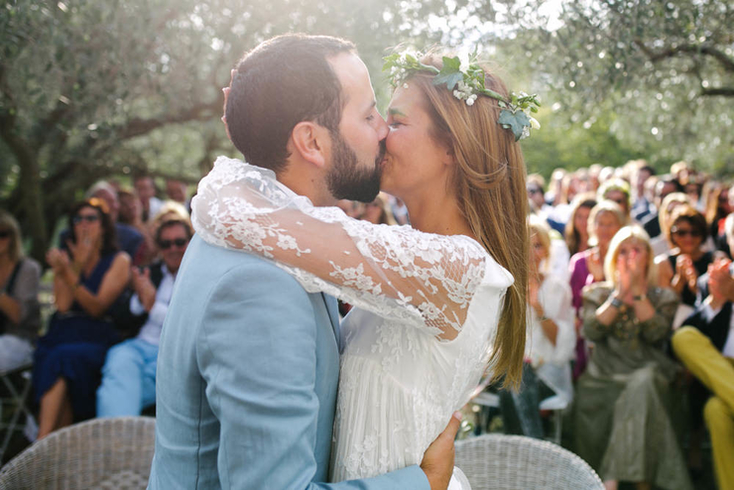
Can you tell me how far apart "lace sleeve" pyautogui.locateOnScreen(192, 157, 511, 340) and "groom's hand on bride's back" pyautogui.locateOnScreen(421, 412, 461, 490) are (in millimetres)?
410

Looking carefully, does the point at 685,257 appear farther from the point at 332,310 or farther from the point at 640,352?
the point at 332,310

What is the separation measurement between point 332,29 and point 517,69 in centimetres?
146

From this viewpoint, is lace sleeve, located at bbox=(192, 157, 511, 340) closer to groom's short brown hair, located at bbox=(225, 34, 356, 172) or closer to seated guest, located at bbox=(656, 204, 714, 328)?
groom's short brown hair, located at bbox=(225, 34, 356, 172)

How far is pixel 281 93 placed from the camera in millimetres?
1660

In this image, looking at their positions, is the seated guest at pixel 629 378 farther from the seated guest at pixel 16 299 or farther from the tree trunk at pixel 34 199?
the tree trunk at pixel 34 199

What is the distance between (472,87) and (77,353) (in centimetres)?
387

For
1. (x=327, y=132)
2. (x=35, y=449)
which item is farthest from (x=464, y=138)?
(x=35, y=449)

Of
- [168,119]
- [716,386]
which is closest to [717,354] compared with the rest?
[716,386]

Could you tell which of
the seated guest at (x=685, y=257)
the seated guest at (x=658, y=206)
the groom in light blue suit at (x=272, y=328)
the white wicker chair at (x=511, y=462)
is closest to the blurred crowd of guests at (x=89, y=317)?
the white wicker chair at (x=511, y=462)

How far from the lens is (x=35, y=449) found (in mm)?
2854

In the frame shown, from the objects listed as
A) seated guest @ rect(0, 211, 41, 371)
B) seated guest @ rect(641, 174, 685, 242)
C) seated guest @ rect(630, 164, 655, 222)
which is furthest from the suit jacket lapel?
seated guest @ rect(630, 164, 655, 222)

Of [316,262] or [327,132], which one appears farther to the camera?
[327,132]

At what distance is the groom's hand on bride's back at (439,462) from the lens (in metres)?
1.81

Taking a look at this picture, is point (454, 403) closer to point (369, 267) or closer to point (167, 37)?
point (369, 267)
